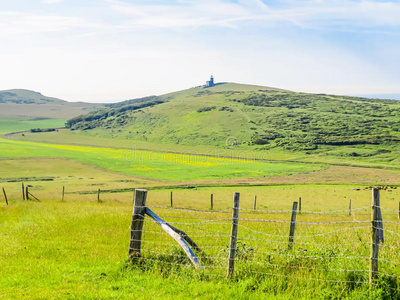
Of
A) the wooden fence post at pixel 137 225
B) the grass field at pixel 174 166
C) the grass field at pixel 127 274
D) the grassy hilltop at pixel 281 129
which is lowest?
the grass field at pixel 174 166

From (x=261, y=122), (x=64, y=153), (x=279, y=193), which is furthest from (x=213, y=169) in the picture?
(x=261, y=122)

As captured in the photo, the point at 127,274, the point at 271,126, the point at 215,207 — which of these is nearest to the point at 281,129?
the point at 271,126

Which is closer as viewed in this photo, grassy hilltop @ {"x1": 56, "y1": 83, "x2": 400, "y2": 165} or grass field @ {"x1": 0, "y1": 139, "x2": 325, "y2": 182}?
grass field @ {"x1": 0, "y1": 139, "x2": 325, "y2": 182}

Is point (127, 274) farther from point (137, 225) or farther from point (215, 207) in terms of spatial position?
point (215, 207)

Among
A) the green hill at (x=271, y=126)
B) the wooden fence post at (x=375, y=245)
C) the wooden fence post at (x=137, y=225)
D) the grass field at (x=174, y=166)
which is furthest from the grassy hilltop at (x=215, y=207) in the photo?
the green hill at (x=271, y=126)

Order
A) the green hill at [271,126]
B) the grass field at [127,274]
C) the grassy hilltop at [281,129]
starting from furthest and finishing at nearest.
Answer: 1. the green hill at [271,126]
2. the grassy hilltop at [281,129]
3. the grass field at [127,274]

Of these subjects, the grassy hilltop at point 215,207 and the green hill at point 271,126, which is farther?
the green hill at point 271,126

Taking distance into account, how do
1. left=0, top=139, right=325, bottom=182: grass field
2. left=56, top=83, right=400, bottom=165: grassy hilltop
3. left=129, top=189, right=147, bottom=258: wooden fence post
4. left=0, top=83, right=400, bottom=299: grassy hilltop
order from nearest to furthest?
left=0, top=83, right=400, bottom=299: grassy hilltop, left=129, top=189, right=147, bottom=258: wooden fence post, left=0, top=139, right=325, bottom=182: grass field, left=56, top=83, right=400, bottom=165: grassy hilltop

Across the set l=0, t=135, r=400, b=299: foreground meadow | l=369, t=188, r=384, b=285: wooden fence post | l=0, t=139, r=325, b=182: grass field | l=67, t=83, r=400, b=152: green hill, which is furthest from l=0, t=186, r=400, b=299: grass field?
l=67, t=83, r=400, b=152: green hill

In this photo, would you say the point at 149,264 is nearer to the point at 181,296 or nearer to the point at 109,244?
the point at 181,296

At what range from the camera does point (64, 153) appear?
104m

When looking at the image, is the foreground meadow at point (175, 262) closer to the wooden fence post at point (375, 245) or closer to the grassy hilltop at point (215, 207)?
the grassy hilltop at point (215, 207)

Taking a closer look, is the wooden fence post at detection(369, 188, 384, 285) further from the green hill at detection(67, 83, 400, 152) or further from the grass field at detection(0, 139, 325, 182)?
the green hill at detection(67, 83, 400, 152)

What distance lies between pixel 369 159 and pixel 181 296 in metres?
110
